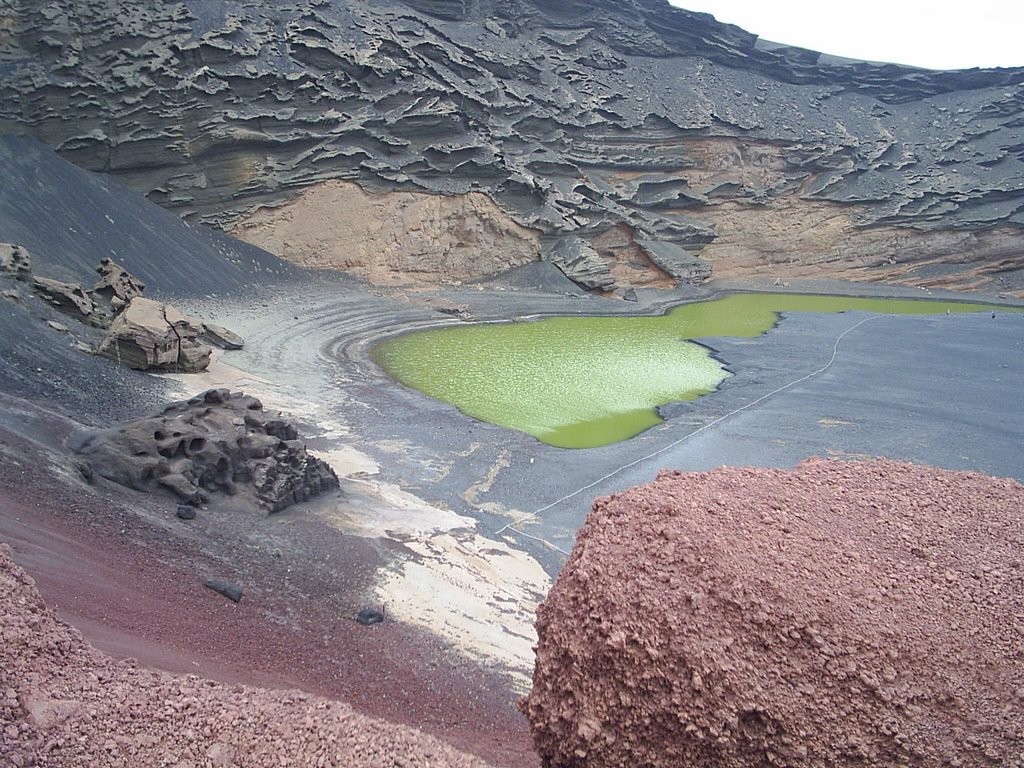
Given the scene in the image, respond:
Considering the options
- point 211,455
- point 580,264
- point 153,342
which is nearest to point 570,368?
point 153,342

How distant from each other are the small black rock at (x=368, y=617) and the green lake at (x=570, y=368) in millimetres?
7292

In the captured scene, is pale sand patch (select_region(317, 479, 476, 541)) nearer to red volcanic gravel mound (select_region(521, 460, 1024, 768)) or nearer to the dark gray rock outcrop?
red volcanic gravel mound (select_region(521, 460, 1024, 768))

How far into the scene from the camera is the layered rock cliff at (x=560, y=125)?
24109 millimetres

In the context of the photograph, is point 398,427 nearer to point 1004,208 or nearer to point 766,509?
point 766,509

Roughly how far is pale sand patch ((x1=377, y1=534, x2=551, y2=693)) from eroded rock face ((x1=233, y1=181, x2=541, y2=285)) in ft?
65.1

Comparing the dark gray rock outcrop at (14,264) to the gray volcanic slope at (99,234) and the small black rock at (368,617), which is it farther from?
the small black rock at (368,617)

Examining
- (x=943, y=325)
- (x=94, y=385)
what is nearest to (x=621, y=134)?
(x=943, y=325)

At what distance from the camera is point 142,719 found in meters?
2.76

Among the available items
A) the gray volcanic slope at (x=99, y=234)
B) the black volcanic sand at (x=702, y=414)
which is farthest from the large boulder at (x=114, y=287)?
the black volcanic sand at (x=702, y=414)

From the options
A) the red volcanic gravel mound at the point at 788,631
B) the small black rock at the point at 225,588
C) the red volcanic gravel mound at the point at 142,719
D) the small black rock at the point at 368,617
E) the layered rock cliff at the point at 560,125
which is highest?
the layered rock cliff at the point at 560,125

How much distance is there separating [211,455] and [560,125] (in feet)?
98.1

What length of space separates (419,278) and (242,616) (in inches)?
917

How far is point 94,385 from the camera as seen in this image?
1065 cm

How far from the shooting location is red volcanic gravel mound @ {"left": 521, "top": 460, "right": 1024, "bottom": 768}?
2.35 meters
